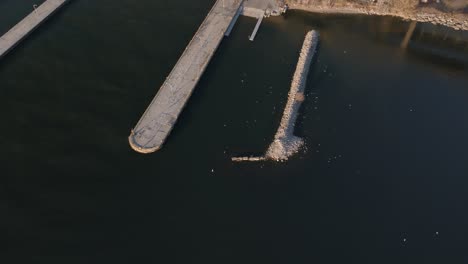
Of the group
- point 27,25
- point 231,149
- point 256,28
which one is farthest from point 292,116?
point 27,25

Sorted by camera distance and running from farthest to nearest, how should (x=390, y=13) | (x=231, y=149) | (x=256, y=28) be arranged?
(x=390, y=13)
(x=256, y=28)
(x=231, y=149)

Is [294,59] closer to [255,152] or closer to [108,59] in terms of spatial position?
[255,152]

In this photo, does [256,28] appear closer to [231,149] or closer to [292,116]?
[292,116]

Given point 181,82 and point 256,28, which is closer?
point 181,82

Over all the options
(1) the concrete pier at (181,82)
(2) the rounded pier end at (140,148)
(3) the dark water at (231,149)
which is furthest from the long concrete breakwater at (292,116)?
(1) the concrete pier at (181,82)

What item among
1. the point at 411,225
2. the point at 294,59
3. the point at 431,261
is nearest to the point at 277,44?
the point at 294,59

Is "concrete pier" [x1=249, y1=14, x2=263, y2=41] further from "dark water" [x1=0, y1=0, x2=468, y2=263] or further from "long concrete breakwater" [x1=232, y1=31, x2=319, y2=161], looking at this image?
"long concrete breakwater" [x1=232, y1=31, x2=319, y2=161]

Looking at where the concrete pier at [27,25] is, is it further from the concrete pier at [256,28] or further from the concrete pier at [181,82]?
the concrete pier at [256,28]
